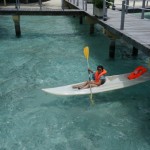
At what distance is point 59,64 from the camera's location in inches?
536

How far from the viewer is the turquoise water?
7535 mm

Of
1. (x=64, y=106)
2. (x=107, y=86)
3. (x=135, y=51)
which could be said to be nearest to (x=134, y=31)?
(x=107, y=86)

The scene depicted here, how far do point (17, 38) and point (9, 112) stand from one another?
33.7 ft

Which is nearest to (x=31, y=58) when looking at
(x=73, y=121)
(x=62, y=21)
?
(x=73, y=121)

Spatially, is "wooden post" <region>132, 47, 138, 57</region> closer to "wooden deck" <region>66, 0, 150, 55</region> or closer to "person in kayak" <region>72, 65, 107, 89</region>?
"wooden deck" <region>66, 0, 150, 55</region>

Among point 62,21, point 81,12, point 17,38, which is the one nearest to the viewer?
point 81,12

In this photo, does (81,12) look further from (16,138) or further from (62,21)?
(16,138)

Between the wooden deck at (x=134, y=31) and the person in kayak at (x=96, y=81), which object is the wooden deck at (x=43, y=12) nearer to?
the wooden deck at (x=134, y=31)

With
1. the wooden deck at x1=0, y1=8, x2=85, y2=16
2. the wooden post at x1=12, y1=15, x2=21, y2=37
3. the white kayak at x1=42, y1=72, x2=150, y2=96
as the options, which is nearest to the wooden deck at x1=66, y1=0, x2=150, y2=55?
the white kayak at x1=42, y1=72, x2=150, y2=96

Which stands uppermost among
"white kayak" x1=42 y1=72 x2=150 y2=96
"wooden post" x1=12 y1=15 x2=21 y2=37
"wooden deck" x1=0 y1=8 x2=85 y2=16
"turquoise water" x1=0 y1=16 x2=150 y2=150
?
"wooden deck" x1=0 y1=8 x2=85 y2=16

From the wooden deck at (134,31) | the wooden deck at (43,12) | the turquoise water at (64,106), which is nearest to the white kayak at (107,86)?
the turquoise water at (64,106)

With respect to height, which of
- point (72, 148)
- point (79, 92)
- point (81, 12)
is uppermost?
point (81, 12)

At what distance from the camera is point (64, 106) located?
30.5 ft

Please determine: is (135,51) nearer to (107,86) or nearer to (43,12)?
(107,86)
